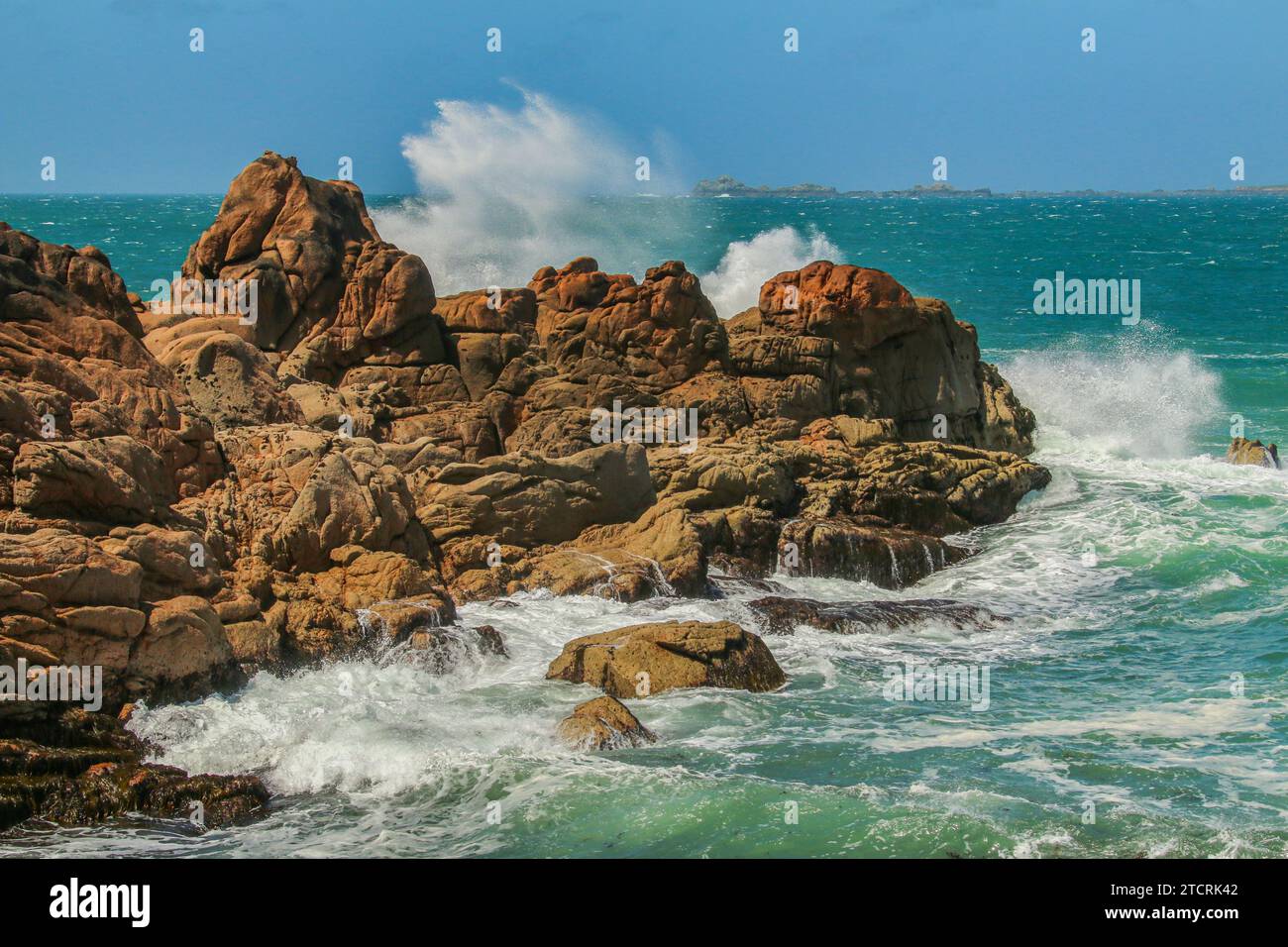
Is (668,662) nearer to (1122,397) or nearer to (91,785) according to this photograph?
(91,785)

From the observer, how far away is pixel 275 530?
16125 mm

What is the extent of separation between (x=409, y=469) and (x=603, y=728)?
23.9 ft

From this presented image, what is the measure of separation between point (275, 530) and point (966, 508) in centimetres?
1234

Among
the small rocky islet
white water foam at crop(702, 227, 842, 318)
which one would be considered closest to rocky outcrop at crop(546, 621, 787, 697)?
the small rocky islet

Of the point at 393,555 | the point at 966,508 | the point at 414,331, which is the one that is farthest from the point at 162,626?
the point at 966,508

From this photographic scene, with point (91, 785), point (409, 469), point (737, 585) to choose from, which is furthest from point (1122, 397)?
point (91, 785)

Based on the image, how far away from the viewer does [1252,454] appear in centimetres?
2975

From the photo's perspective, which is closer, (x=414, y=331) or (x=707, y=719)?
(x=707, y=719)

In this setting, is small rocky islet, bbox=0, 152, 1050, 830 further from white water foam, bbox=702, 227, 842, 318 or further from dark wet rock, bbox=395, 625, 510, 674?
white water foam, bbox=702, 227, 842, 318

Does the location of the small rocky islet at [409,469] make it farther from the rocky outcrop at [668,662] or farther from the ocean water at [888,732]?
the ocean water at [888,732]

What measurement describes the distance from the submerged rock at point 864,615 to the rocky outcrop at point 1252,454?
13482 millimetres

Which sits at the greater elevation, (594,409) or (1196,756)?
(594,409)

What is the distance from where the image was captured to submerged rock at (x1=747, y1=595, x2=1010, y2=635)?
58.9 feet
